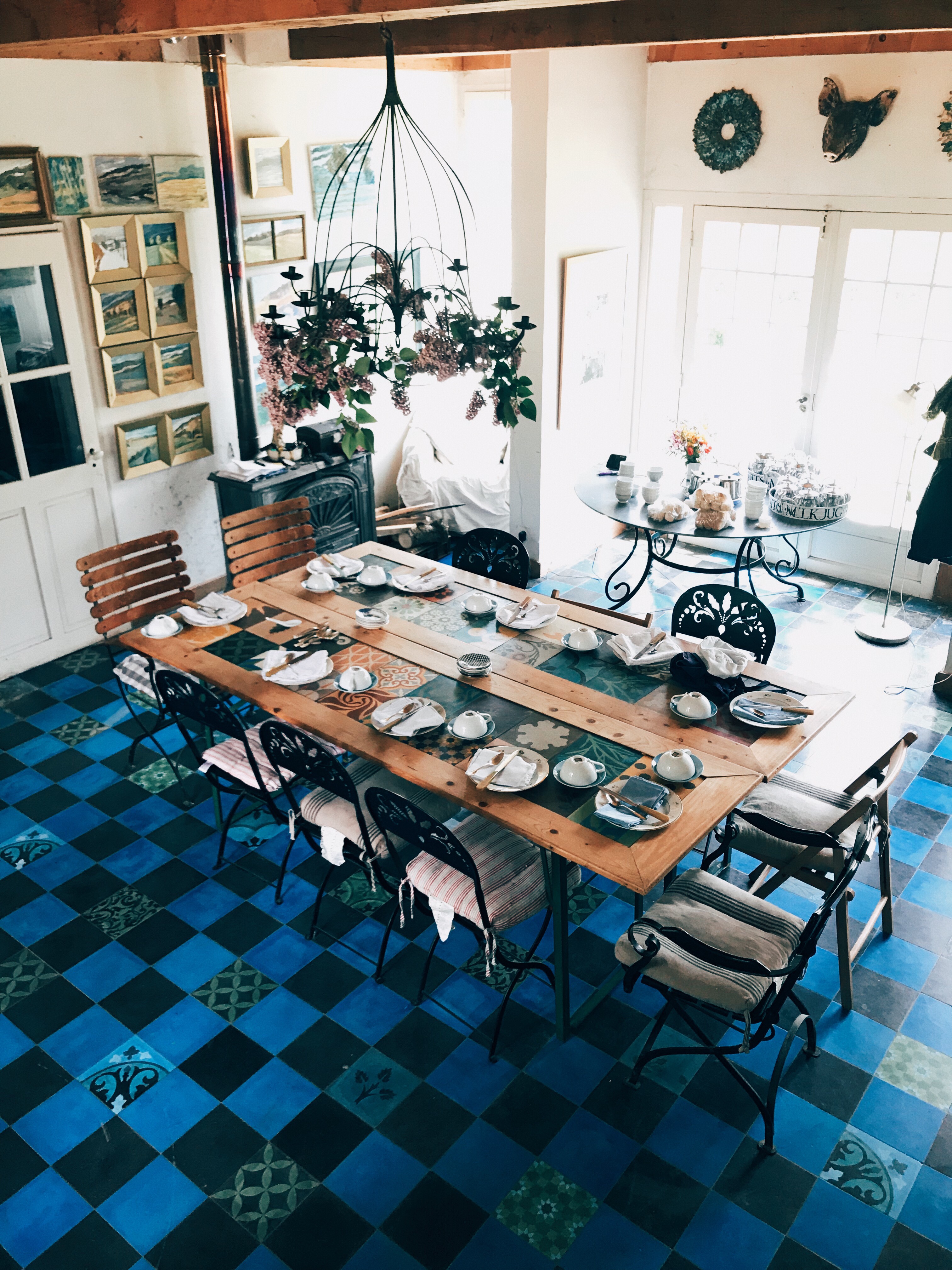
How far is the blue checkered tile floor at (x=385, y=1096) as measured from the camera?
9.62 ft

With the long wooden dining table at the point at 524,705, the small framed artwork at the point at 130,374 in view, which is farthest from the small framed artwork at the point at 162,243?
the long wooden dining table at the point at 524,705

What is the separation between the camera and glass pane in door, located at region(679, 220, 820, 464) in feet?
21.4

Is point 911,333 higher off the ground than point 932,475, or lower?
higher

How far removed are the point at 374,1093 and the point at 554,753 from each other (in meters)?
1.26

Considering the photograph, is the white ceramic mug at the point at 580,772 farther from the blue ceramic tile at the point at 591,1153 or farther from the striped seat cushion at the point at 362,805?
the blue ceramic tile at the point at 591,1153

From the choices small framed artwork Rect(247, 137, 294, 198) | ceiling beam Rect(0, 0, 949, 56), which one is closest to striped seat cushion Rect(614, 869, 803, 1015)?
ceiling beam Rect(0, 0, 949, 56)

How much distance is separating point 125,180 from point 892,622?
5.10 m

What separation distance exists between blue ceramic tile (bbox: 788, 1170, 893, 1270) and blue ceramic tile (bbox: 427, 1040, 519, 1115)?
96 centimetres

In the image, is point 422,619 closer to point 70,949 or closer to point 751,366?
point 70,949

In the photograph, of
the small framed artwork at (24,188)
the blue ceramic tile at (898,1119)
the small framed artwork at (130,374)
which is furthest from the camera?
the small framed artwork at (130,374)

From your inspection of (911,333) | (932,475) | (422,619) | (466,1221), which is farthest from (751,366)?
(466,1221)

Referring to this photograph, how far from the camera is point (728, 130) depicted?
6.43 meters

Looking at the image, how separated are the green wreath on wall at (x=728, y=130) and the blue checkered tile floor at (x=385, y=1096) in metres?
4.31

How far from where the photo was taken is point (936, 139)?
18.6 feet
